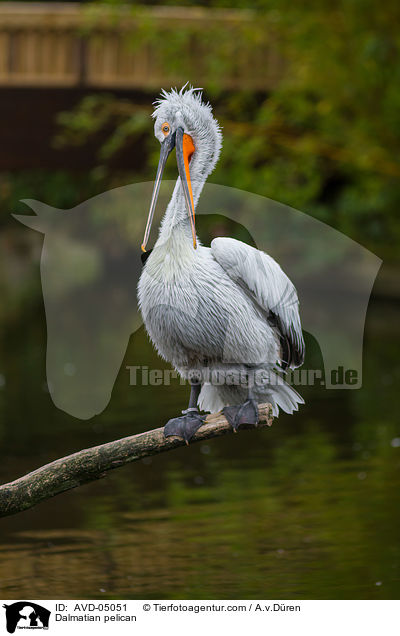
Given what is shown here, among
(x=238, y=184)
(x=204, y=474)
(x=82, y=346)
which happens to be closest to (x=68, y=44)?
(x=238, y=184)

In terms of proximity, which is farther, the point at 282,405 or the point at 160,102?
the point at 282,405

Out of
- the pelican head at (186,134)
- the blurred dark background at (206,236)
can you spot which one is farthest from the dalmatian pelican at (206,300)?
the blurred dark background at (206,236)

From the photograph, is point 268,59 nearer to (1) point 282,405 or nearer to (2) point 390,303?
(2) point 390,303


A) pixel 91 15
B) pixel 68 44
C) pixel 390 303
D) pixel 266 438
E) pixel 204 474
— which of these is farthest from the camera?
pixel 390 303

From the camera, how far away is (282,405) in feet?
8.97

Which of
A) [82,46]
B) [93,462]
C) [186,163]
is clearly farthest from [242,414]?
[82,46]

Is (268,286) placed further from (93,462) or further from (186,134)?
(93,462)

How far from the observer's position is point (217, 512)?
6906 mm

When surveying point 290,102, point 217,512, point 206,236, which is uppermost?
point 290,102

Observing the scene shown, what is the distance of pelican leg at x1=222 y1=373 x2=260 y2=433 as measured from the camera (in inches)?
103

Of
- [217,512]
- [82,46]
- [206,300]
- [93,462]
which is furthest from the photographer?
[82,46]
